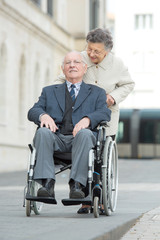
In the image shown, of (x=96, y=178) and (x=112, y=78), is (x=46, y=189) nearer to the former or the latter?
(x=96, y=178)

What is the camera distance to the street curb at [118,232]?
563 centimetres

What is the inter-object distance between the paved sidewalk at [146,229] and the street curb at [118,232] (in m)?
0.03

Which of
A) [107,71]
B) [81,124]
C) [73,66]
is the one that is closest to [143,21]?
[107,71]

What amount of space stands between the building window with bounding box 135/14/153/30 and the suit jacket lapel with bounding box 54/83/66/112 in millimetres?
59142

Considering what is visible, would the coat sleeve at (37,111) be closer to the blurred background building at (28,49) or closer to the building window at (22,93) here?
the blurred background building at (28,49)

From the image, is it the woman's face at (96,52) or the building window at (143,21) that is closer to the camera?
the woman's face at (96,52)

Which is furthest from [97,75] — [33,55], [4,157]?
[33,55]

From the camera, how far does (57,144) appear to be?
7.28m

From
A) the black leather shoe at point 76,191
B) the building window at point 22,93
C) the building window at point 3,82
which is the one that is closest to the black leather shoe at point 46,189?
the black leather shoe at point 76,191

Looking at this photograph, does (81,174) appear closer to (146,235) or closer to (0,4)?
(146,235)

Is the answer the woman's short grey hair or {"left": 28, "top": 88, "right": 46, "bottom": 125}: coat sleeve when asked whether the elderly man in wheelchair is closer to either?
{"left": 28, "top": 88, "right": 46, "bottom": 125}: coat sleeve

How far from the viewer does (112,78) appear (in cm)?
825

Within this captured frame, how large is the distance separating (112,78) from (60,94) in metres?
0.77

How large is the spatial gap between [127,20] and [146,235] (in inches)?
2385
